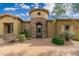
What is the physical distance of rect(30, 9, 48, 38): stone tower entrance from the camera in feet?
12.8

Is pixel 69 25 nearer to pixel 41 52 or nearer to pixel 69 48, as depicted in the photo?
pixel 69 48

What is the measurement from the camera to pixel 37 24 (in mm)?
3924

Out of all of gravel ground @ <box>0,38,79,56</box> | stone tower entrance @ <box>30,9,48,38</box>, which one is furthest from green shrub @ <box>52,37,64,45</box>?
stone tower entrance @ <box>30,9,48,38</box>

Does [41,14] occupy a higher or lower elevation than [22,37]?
higher

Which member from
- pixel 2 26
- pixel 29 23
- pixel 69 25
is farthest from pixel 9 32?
pixel 69 25

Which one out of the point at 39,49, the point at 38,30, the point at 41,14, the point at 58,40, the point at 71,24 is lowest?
the point at 39,49

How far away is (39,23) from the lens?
154 inches

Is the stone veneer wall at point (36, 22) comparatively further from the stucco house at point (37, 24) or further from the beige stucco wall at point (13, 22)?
the beige stucco wall at point (13, 22)

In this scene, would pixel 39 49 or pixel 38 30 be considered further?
pixel 38 30

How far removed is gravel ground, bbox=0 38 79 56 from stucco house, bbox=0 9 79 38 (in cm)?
21

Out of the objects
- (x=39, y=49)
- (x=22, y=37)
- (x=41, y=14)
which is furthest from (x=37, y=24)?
(x=39, y=49)

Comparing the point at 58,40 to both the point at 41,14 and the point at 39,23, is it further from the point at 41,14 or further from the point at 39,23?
the point at 41,14

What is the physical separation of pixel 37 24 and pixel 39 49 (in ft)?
1.80

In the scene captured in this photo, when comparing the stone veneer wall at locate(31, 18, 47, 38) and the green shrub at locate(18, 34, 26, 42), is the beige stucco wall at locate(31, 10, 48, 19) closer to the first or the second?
the stone veneer wall at locate(31, 18, 47, 38)
